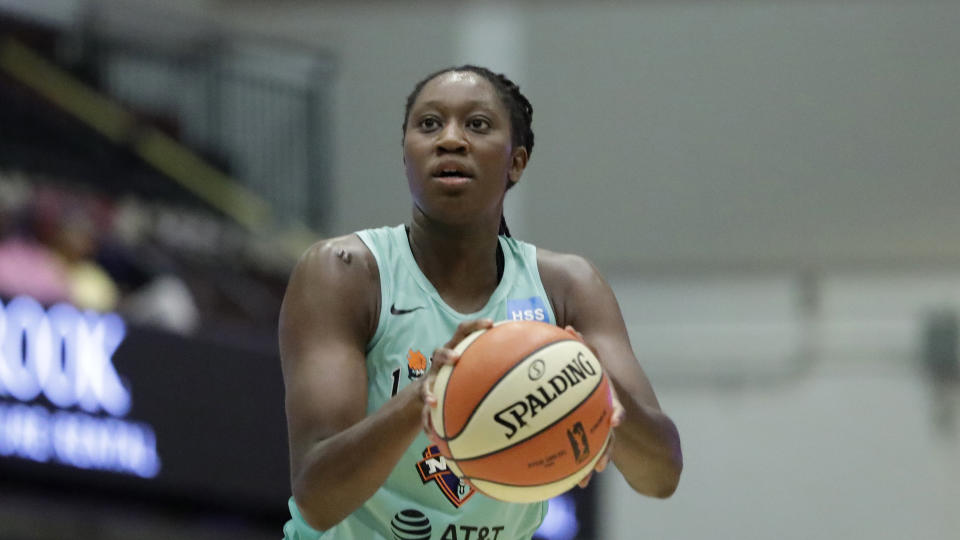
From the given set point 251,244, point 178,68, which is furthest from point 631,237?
point 178,68

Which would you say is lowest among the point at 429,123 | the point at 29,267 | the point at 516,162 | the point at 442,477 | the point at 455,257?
the point at 29,267

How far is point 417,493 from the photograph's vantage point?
2.91 m

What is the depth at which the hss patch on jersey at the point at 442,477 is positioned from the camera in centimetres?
289

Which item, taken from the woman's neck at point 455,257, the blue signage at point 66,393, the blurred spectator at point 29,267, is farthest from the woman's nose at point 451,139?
the blurred spectator at point 29,267

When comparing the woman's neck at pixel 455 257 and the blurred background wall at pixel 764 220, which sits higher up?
the woman's neck at pixel 455 257

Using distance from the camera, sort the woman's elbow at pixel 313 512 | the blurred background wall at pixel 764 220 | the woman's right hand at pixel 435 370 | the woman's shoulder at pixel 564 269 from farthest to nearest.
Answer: the blurred background wall at pixel 764 220 → the woman's shoulder at pixel 564 269 → the woman's elbow at pixel 313 512 → the woman's right hand at pixel 435 370

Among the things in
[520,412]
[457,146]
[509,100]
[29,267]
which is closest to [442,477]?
[520,412]

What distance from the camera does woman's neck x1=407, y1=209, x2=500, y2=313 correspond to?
3.00 m

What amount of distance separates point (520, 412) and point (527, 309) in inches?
20.1

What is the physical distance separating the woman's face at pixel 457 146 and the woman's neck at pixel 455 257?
88 millimetres

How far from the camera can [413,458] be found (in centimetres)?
288

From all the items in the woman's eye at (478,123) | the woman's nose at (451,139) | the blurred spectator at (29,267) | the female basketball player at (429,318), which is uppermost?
the woman's eye at (478,123)

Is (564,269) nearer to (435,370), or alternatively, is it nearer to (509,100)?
(509,100)

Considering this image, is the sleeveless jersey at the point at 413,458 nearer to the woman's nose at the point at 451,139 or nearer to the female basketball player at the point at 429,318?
the female basketball player at the point at 429,318
